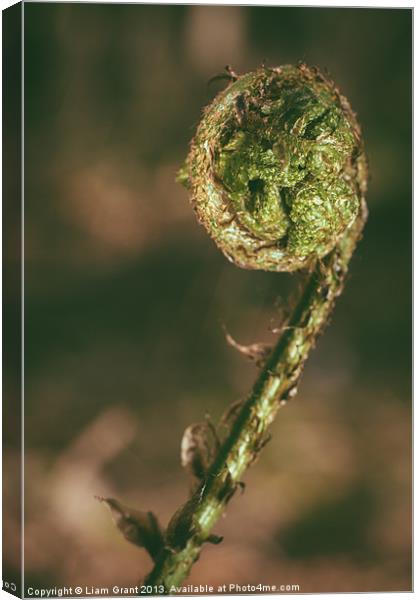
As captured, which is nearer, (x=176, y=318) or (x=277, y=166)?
(x=277, y=166)

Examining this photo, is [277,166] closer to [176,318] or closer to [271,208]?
[271,208]

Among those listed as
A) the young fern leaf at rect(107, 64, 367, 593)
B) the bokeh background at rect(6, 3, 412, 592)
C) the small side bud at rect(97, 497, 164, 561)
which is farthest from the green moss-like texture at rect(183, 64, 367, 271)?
the small side bud at rect(97, 497, 164, 561)

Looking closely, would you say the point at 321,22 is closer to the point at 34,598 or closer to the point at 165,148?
the point at 165,148

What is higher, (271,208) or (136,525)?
(271,208)

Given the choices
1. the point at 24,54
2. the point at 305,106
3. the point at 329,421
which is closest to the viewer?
the point at 305,106

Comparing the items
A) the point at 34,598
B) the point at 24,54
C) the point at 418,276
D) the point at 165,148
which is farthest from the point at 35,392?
the point at 418,276

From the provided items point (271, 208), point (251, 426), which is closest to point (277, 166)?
point (271, 208)

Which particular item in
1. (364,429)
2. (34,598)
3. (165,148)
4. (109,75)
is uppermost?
(109,75)
